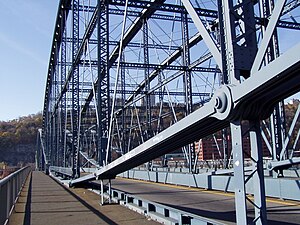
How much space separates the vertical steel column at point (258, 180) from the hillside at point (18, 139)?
4614 inches

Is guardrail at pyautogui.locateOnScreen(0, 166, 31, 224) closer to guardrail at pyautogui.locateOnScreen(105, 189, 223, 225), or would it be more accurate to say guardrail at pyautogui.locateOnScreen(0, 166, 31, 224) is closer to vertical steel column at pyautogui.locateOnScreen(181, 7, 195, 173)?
guardrail at pyautogui.locateOnScreen(105, 189, 223, 225)

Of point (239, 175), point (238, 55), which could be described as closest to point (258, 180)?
point (239, 175)

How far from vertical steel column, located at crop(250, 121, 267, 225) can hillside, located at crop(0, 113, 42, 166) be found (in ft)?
385

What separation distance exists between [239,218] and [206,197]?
917 cm

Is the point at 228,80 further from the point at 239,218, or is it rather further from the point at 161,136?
the point at 161,136

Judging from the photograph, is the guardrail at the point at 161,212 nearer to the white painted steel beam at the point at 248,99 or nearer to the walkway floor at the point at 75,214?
the walkway floor at the point at 75,214

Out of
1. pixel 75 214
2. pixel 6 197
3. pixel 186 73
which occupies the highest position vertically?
pixel 186 73

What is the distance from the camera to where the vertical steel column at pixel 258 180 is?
5109mm

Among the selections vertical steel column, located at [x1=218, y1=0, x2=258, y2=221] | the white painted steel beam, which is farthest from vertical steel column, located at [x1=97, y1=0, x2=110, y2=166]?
vertical steel column, located at [x1=218, y1=0, x2=258, y2=221]

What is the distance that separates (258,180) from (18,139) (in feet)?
405

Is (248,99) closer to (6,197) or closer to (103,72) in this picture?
(6,197)

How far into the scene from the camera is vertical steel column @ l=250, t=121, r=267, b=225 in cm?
511

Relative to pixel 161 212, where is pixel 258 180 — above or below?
above

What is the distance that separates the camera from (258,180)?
17.1 ft
